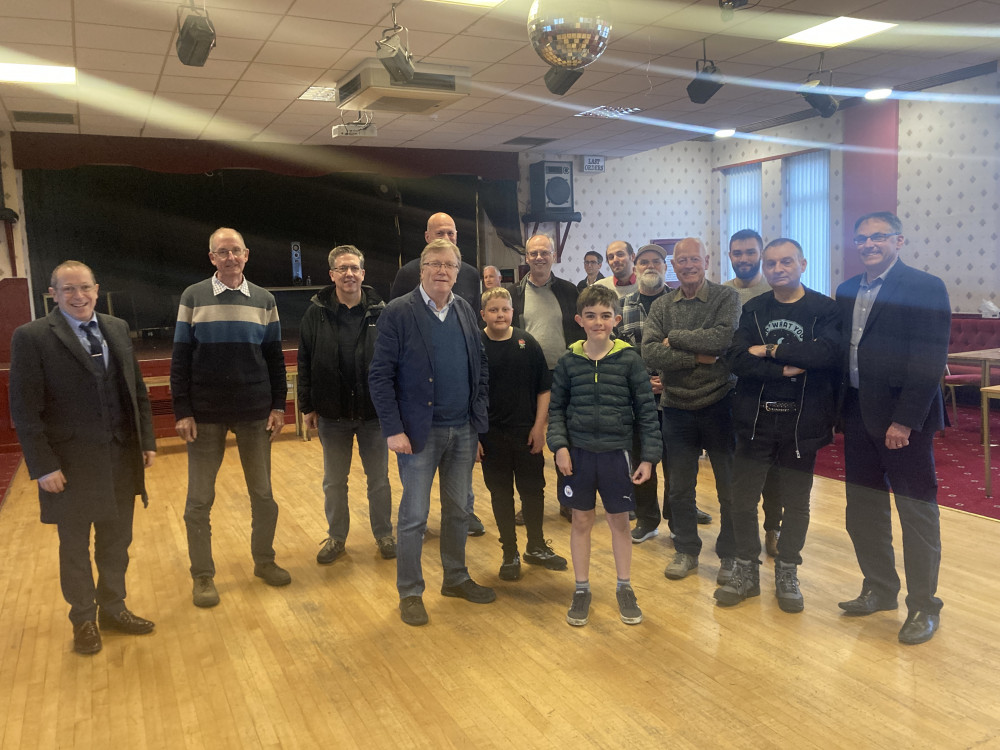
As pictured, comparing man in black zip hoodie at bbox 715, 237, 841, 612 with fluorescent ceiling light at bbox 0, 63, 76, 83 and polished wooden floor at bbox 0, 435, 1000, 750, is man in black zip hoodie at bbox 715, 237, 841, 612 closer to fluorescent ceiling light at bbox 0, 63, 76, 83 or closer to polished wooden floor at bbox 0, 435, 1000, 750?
polished wooden floor at bbox 0, 435, 1000, 750

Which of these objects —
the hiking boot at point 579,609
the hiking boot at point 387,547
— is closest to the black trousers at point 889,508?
the hiking boot at point 579,609

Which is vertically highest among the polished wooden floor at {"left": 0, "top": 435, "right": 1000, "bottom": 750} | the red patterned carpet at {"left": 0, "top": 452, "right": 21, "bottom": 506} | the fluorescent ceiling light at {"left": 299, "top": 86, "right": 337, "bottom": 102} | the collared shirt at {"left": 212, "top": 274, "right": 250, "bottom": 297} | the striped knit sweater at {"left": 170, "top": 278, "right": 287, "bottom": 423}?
the fluorescent ceiling light at {"left": 299, "top": 86, "right": 337, "bottom": 102}

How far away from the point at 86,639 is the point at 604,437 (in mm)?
2172

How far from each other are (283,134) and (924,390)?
748cm

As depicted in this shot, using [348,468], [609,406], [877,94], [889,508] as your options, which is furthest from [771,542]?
[877,94]

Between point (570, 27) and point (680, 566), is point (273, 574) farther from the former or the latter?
point (570, 27)

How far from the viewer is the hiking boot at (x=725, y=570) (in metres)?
3.36

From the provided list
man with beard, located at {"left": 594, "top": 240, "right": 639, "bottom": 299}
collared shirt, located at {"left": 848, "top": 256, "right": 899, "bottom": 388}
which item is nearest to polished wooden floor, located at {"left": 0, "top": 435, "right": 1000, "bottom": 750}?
collared shirt, located at {"left": 848, "top": 256, "right": 899, "bottom": 388}

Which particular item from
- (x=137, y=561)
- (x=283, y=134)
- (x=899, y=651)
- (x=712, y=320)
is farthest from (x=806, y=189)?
(x=137, y=561)

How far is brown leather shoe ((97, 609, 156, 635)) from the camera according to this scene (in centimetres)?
313

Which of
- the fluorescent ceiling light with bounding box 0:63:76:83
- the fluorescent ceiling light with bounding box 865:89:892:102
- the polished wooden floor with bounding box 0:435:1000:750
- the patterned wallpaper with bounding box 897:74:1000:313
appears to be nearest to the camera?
the polished wooden floor with bounding box 0:435:1000:750

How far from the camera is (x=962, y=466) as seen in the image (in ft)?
17.7

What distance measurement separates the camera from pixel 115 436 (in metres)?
3.06

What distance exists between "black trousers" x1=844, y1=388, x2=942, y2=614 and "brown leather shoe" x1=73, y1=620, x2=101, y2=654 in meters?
3.00
